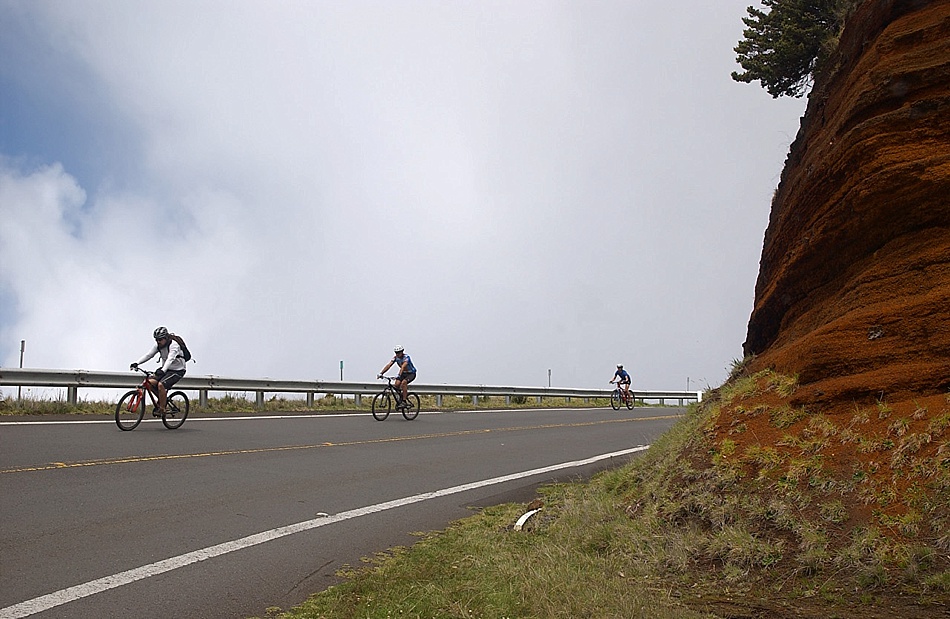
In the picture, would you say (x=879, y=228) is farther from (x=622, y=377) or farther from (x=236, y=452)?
(x=622, y=377)

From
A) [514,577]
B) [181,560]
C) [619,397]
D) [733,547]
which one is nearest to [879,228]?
[733,547]

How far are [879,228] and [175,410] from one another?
43.4 ft

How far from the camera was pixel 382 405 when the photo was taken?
2100 cm

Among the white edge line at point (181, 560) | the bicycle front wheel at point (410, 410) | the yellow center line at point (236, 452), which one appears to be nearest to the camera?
the white edge line at point (181, 560)

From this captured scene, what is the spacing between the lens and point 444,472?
11594mm

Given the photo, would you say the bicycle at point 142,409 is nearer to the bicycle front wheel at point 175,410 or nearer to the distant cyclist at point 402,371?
the bicycle front wheel at point 175,410

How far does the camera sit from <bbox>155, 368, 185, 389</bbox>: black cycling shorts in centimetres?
1564

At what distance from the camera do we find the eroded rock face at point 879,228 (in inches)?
249

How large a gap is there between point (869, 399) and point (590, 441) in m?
11.2

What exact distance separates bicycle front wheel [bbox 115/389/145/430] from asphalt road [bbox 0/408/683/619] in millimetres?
195

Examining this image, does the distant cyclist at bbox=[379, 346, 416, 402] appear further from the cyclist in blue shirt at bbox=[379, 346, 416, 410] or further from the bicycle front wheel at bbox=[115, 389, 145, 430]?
the bicycle front wheel at bbox=[115, 389, 145, 430]

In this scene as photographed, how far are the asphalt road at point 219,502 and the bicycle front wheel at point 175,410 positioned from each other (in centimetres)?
29

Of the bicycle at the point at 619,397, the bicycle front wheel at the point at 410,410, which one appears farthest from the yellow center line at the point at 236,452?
the bicycle at the point at 619,397

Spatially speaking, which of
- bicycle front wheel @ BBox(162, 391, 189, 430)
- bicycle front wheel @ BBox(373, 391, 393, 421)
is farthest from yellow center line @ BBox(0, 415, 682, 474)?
bicycle front wheel @ BBox(162, 391, 189, 430)
